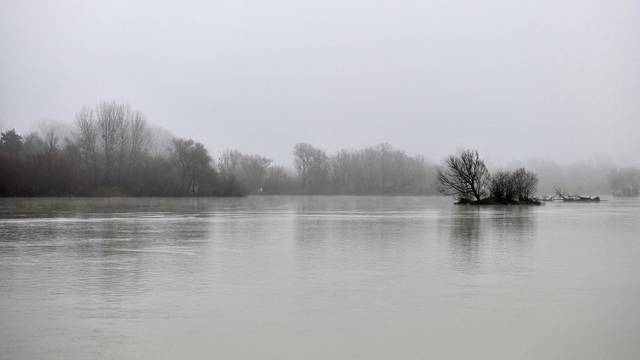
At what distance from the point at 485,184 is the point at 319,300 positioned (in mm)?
43112

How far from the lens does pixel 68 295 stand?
7934 millimetres

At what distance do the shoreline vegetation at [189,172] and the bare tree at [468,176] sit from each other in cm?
8

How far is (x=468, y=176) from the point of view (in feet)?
156

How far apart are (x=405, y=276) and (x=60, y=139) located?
88939 mm

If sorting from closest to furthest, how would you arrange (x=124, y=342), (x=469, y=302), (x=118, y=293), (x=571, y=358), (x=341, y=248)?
(x=571, y=358) → (x=124, y=342) → (x=469, y=302) → (x=118, y=293) → (x=341, y=248)

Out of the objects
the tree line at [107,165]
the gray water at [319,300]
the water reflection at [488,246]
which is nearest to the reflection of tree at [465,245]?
the water reflection at [488,246]

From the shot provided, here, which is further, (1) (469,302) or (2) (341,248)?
(2) (341,248)

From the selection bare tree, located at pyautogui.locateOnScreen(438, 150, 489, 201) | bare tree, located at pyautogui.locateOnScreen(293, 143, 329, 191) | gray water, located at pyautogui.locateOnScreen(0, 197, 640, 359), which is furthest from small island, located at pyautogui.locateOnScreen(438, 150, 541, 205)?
bare tree, located at pyautogui.locateOnScreen(293, 143, 329, 191)

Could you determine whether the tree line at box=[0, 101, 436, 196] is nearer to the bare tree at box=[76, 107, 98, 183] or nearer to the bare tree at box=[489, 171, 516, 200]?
the bare tree at box=[76, 107, 98, 183]

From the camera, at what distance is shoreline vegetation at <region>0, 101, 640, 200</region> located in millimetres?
48844

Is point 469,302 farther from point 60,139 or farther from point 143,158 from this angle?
point 60,139

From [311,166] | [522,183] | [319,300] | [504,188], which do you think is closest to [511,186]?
[504,188]

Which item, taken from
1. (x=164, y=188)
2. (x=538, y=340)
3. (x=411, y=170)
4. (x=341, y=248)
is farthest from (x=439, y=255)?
(x=411, y=170)

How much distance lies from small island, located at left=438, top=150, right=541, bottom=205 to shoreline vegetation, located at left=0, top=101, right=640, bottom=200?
0.25 feet
